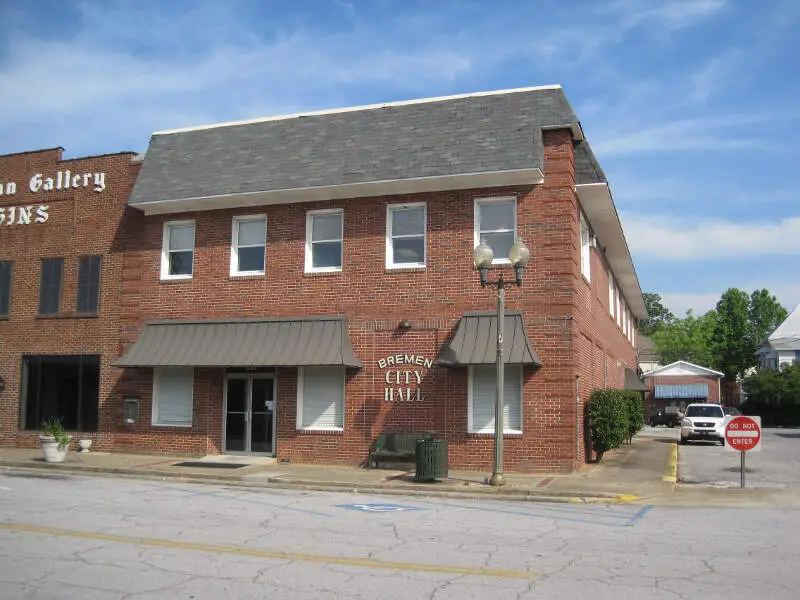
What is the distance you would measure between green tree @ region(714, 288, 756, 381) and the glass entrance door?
272 ft

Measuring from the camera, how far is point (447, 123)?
62.1 ft

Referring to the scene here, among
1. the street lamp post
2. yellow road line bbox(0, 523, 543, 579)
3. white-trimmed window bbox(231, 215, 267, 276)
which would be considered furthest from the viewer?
white-trimmed window bbox(231, 215, 267, 276)

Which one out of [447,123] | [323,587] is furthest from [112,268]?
[323,587]

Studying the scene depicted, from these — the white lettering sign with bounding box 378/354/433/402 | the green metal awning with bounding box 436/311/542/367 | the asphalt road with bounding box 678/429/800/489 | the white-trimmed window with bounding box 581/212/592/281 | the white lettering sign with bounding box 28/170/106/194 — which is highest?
the white lettering sign with bounding box 28/170/106/194

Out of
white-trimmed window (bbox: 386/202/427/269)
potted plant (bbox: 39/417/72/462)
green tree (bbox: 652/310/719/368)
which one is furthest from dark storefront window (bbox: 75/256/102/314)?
green tree (bbox: 652/310/719/368)

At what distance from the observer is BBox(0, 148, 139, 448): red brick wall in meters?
21.5

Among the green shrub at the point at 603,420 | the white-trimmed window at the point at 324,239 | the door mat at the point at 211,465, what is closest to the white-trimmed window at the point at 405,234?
the white-trimmed window at the point at 324,239

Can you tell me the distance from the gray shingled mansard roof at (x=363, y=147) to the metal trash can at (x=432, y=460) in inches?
245

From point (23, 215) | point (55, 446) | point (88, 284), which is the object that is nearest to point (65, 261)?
point (88, 284)

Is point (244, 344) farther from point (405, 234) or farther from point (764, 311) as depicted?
point (764, 311)

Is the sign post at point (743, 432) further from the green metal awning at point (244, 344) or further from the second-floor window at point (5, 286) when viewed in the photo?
the second-floor window at point (5, 286)

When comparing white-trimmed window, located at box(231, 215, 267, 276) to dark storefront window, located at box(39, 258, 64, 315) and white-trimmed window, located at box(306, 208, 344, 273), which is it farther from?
dark storefront window, located at box(39, 258, 64, 315)

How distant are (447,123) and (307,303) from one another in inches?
219

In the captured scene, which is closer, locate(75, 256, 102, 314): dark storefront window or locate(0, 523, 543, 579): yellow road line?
locate(0, 523, 543, 579): yellow road line
